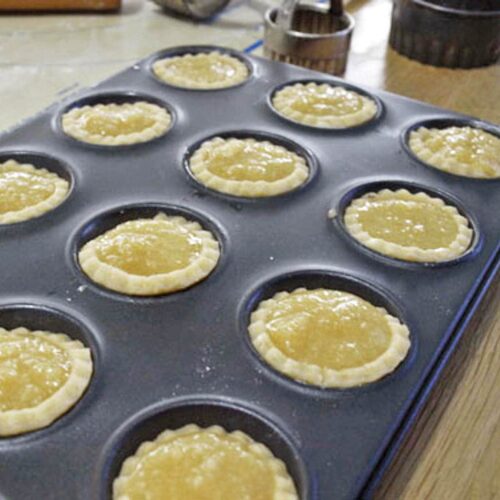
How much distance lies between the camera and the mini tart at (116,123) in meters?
2.07

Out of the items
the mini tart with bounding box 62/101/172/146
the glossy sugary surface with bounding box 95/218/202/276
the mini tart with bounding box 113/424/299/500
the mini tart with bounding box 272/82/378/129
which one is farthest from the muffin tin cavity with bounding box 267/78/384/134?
the mini tart with bounding box 113/424/299/500

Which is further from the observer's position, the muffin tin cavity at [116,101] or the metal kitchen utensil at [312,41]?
the metal kitchen utensil at [312,41]

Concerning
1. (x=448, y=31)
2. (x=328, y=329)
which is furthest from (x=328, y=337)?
(x=448, y=31)

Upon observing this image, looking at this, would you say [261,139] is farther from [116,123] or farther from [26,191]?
[26,191]

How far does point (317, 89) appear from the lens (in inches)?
95.0

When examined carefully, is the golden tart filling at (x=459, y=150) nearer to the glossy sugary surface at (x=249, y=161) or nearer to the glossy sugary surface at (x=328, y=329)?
the glossy sugary surface at (x=249, y=161)

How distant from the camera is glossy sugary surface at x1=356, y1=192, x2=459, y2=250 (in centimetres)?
183

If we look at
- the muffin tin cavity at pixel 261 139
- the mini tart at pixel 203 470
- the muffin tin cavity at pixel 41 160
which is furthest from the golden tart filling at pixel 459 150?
the mini tart at pixel 203 470

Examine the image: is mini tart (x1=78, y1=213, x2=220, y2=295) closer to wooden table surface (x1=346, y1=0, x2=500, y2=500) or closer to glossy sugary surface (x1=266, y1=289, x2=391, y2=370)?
glossy sugary surface (x1=266, y1=289, x2=391, y2=370)

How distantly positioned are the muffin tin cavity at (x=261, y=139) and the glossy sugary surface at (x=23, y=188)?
1.24 ft

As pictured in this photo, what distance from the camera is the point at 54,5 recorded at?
3.28 metres

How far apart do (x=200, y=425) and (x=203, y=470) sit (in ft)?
0.38

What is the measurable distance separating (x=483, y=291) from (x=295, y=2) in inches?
56.1

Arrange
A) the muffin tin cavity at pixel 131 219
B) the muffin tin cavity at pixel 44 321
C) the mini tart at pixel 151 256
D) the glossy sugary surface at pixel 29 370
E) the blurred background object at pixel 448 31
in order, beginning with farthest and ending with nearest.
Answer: the blurred background object at pixel 448 31 < the muffin tin cavity at pixel 131 219 < the mini tart at pixel 151 256 < the muffin tin cavity at pixel 44 321 < the glossy sugary surface at pixel 29 370
